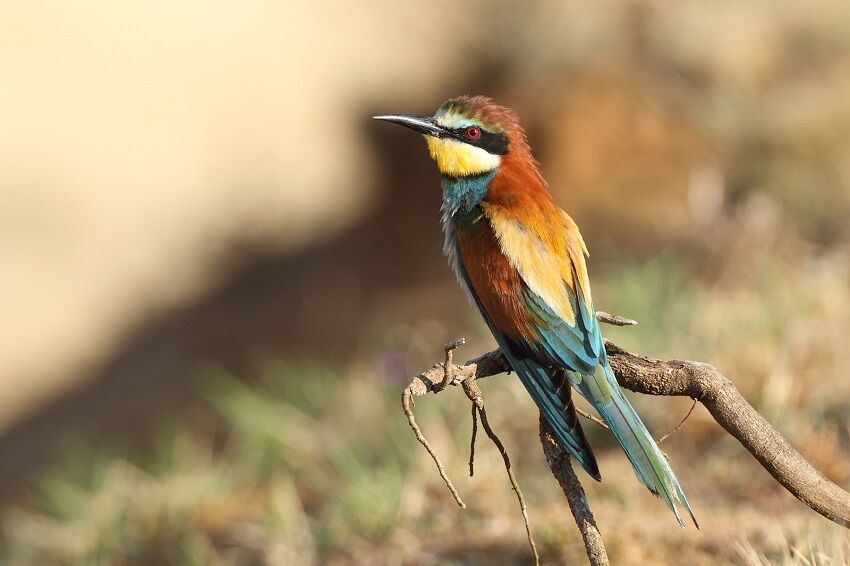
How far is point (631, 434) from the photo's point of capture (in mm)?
2240

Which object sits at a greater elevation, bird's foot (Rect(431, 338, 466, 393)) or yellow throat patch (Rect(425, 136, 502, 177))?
yellow throat patch (Rect(425, 136, 502, 177))

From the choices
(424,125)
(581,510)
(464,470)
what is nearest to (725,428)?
(581,510)

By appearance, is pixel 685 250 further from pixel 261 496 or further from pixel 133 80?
pixel 133 80

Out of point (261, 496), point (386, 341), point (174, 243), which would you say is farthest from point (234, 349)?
point (261, 496)

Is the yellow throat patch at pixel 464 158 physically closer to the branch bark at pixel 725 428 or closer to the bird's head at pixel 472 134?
the bird's head at pixel 472 134

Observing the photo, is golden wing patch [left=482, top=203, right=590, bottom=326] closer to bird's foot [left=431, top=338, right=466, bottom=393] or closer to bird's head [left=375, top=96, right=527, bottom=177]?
bird's head [left=375, top=96, right=527, bottom=177]

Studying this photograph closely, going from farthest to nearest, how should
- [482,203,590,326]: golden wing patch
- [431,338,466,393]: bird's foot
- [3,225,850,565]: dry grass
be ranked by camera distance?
[3,225,850,565]: dry grass
[482,203,590,326]: golden wing patch
[431,338,466,393]: bird's foot

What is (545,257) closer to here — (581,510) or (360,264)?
(581,510)

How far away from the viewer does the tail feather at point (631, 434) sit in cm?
219

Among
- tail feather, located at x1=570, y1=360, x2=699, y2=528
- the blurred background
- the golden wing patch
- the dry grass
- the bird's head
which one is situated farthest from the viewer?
the blurred background

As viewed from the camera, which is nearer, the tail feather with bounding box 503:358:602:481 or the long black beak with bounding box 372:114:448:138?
the tail feather with bounding box 503:358:602:481

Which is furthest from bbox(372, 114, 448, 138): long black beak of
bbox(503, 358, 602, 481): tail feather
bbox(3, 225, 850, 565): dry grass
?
bbox(3, 225, 850, 565): dry grass

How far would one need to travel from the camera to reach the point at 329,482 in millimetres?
5023

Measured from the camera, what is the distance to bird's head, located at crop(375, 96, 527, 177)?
268cm
